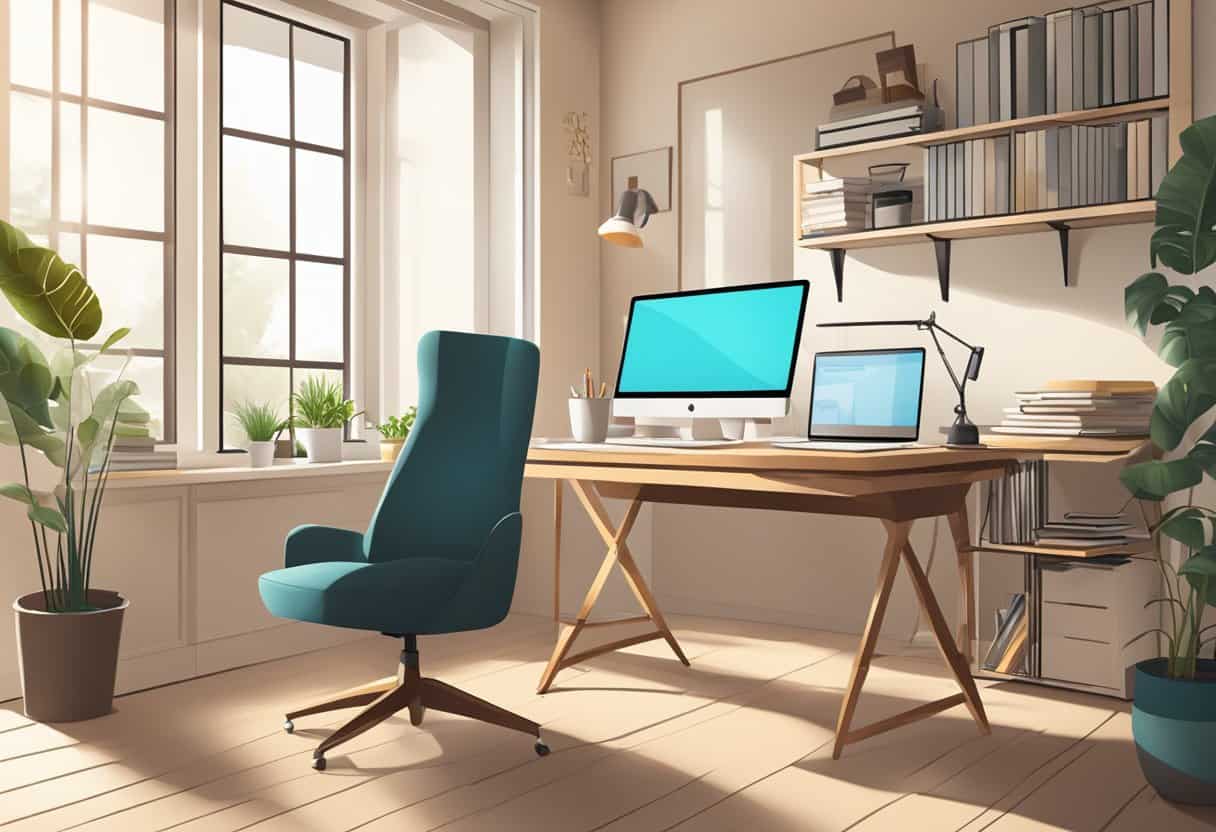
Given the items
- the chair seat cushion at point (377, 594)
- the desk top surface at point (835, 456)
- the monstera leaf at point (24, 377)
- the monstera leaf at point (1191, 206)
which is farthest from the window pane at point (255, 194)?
the monstera leaf at point (1191, 206)

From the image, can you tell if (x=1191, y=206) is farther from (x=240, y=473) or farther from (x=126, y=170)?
(x=126, y=170)

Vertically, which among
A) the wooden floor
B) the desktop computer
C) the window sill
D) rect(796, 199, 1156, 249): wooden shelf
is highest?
rect(796, 199, 1156, 249): wooden shelf

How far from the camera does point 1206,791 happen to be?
7.25ft

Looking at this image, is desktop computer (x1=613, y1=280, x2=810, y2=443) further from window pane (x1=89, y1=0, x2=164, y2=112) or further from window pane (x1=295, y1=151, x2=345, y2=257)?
window pane (x1=89, y1=0, x2=164, y2=112)

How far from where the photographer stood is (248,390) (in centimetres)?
388

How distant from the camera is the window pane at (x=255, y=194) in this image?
383 cm

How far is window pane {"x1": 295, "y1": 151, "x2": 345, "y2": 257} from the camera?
13.3 ft

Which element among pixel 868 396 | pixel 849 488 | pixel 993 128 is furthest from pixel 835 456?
pixel 993 128

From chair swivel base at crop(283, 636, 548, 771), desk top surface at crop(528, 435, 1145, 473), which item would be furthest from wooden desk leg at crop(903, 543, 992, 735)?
chair swivel base at crop(283, 636, 548, 771)

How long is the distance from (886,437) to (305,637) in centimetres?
205

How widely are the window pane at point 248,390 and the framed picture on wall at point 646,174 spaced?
5.43ft

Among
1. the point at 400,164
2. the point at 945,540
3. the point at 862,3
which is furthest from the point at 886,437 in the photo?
the point at 400,164

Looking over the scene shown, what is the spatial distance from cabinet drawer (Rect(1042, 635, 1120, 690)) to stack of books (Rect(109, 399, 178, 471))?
8.82ft

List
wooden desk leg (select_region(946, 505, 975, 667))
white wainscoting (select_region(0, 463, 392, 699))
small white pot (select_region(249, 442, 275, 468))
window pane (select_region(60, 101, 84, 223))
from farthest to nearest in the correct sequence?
small white pot (select_region(249, 442, 275, 468)) → window pane (select_region(60, 101, 84, 223)) → wooden desk leg (select_region(946, 505, 975, 667)) → white wainscoting (select_region(0, 463, 392, 699))
